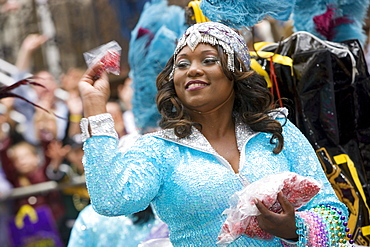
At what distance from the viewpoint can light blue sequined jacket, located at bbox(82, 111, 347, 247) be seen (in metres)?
2.20

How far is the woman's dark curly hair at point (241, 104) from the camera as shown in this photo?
2.52 m

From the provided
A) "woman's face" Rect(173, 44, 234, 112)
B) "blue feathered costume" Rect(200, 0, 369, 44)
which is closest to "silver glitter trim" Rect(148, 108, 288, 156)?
"woman's face" Rect(173, 44, 234, 112)

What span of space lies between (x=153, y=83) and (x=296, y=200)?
2024 millimetres

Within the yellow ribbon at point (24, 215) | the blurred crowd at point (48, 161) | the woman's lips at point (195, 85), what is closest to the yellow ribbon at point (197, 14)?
the woman's lips at point (195, 85)

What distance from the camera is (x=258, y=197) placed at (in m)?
2.21

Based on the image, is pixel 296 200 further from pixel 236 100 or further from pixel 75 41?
pixel 75 41

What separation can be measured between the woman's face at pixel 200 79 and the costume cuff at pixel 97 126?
389mm

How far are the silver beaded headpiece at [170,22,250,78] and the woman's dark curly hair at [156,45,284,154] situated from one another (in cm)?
3

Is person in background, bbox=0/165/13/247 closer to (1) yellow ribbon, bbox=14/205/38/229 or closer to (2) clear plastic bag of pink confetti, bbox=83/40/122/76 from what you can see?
(1) yellow ribbon, bbox=14/205/38/229

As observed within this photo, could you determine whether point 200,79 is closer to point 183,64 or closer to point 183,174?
point 183,64

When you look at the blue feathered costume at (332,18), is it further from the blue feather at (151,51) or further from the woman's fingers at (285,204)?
the woman's fingers at (285,204)

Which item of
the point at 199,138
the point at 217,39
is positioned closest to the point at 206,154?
the point at 199,138

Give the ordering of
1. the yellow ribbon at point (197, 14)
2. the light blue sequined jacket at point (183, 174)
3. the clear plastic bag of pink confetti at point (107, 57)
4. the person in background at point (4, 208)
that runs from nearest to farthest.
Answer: the light blue sequined jacket at point (183, 174)
the clear plastic bag of pink confetti at point (107, 57)
the yellow ribbon at point (197, 14)
the person in background at point (4, 208)

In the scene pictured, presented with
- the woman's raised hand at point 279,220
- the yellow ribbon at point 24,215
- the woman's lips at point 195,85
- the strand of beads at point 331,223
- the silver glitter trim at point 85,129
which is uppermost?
Answer: the woman's lips at point 195,85
